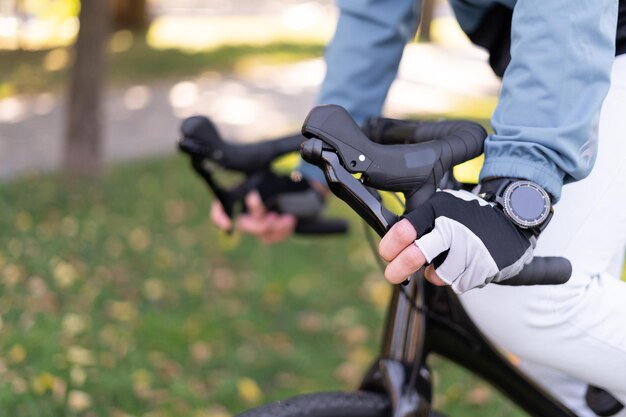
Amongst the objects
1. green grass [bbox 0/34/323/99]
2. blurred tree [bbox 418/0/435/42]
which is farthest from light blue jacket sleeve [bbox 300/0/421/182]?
blurred tree [bbox 418/0/435/42]

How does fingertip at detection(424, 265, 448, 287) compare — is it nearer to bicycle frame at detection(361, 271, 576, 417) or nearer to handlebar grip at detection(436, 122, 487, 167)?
handlebar grip at detection(436, 122, 487, 167)

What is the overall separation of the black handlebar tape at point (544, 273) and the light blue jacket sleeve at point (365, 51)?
29.9 inches

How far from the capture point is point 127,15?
14.8 m

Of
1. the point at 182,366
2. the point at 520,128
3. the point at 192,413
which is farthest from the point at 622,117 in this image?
the point at 182,366

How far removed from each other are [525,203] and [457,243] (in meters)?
0.15

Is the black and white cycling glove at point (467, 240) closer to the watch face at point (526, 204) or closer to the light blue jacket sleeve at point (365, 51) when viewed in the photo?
the watch face at point (526, 204)

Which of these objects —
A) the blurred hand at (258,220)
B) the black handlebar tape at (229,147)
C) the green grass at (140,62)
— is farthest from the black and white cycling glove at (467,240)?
the green grass at (140,62)

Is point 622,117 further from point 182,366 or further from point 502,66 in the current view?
point 182,366

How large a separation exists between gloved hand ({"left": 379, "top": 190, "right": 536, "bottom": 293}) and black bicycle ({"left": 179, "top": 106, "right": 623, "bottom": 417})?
0.17 feet

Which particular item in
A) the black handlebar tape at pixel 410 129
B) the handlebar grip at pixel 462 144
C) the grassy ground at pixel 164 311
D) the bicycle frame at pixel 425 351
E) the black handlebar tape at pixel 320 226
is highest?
the handlebar grip at pixel 462 144

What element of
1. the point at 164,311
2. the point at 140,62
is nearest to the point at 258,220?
the point at 164,311

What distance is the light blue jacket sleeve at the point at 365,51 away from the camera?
1928mm

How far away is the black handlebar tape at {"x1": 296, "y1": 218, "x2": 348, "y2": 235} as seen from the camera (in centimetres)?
200

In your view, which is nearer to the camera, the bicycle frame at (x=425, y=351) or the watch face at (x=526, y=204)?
Result: the watch face at (x=526, y=204)
